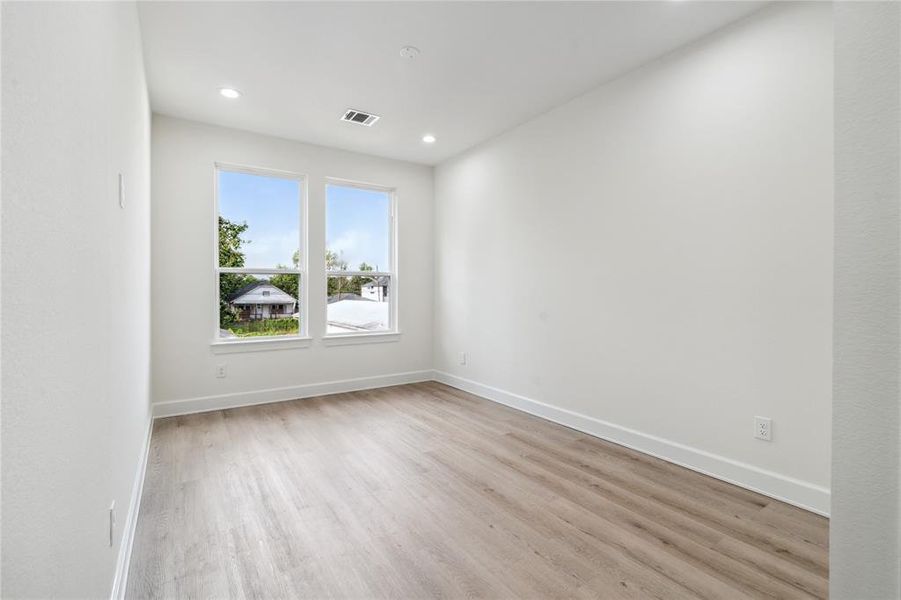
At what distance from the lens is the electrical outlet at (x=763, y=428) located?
2418 mm

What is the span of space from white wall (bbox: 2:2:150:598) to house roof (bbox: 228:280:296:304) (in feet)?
9.22

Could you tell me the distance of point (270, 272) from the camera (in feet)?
14.5

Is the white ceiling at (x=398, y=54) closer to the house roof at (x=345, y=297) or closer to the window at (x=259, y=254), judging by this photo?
the window at (x=259, y=254)

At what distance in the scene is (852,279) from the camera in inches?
36.9

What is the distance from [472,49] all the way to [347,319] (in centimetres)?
314

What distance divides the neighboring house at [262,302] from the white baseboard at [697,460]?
254 cm

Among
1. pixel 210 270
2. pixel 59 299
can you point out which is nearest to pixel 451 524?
pixel 59 299

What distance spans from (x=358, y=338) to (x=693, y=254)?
347 centimetres

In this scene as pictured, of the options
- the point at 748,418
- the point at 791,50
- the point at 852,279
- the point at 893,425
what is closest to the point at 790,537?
the point at 748,418

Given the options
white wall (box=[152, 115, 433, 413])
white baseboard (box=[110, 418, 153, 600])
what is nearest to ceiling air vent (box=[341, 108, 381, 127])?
white wall (box=[152, 115, 433, 413])

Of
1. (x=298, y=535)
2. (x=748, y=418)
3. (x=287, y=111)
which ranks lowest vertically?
(x=298, y=535)

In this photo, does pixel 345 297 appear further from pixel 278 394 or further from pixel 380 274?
pixel 278 394

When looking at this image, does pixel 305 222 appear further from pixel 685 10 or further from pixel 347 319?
pixel 685 10

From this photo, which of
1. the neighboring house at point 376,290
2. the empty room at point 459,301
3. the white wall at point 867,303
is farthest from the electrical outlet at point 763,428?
the neighboring house at point 376,290
